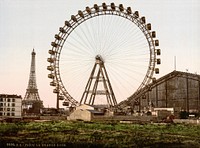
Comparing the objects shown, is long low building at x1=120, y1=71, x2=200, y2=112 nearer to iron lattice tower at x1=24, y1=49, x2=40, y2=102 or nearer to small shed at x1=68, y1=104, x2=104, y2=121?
small shed at x1=68, y1=104, x2=104, y2=121

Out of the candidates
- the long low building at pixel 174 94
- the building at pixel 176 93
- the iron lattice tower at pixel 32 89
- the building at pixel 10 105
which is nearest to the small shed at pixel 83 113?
the long low building at pixel 174 94

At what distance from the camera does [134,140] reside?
20.7m

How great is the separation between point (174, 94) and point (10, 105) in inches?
1678

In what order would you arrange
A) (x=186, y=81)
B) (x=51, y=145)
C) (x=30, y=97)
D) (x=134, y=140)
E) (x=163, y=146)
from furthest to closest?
1. (x=30, y=97)
2. (x=186, y=81)
3. (x=134, y=140)
4. (x=163, y=146)
5. (x=51, y=145)

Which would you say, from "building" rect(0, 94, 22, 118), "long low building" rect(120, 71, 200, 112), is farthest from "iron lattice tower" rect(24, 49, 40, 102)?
"long low building" rect(120, 71, 200, 112)

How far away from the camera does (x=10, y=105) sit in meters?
83.8

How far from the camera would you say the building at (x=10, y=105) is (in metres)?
82.1

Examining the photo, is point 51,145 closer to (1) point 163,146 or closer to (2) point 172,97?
(1) point 163,146

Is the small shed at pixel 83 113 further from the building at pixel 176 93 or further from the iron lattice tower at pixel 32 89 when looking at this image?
the iron lattice tower at pixel 32 89

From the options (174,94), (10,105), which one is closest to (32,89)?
(10,105)

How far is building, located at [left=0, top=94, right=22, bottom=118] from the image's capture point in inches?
3231

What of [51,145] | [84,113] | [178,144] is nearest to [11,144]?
[51,145]

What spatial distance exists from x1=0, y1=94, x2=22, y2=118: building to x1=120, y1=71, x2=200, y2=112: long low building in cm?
3422

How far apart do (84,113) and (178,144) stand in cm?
2921
